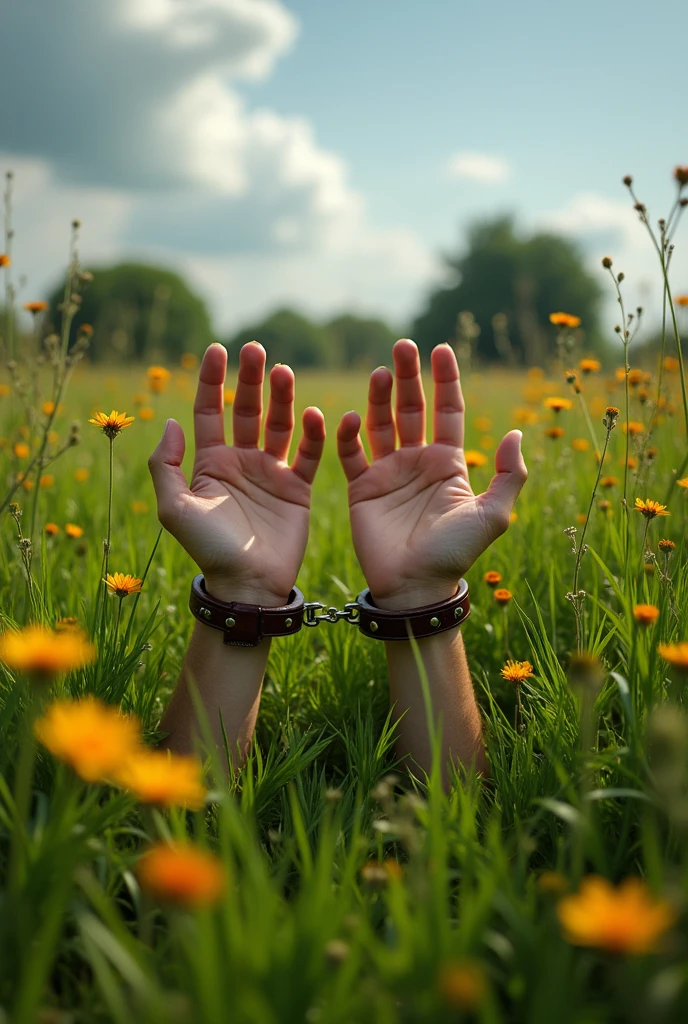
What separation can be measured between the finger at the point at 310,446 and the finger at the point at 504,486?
431 mm

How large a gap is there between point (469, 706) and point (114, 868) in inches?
34.1

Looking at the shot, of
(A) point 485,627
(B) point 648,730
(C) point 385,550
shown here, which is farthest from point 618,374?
(B) point 648,730

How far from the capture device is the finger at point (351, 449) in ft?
6.39

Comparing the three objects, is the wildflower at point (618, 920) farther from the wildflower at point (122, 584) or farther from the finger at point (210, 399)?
the finger at point (210, 399)

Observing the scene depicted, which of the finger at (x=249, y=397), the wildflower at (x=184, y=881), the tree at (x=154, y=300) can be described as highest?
the tree at (x=154, y=300)

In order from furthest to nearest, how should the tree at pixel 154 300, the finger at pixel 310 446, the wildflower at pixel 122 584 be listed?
the tree at pixel 154 300
the finger at pixel 310 446
the wildflower at pixel 122 584

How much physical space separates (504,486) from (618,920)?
3.80 feet

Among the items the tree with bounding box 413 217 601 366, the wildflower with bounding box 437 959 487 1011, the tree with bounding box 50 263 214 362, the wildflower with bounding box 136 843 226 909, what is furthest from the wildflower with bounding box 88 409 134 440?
the tree with bounding box 413 217 601 366

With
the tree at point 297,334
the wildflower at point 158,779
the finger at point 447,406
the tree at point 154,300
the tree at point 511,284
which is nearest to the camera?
the wildflower at point 158,779

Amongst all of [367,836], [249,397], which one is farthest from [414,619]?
[249,397]

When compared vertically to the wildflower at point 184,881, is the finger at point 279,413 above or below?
above

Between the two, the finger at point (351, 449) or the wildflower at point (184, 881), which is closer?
the wildflower at point (184, 881)

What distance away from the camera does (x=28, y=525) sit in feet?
8.94

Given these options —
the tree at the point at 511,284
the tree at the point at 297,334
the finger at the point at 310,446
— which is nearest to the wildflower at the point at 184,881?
the finger at the point at 310,446
